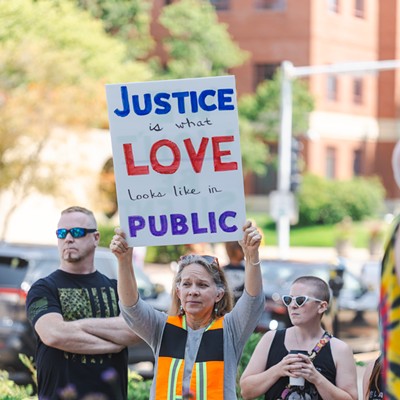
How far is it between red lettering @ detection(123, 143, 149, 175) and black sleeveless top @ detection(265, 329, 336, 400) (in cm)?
107

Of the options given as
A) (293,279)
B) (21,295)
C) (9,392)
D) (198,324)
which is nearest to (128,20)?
(293,279)

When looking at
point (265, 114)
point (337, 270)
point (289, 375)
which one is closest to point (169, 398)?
point (289, 375)

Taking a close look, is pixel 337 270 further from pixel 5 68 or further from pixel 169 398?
pixel 5 68

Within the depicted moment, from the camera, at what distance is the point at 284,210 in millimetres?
30109

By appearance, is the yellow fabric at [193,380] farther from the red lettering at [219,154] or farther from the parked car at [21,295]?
the parked car at [21,295]

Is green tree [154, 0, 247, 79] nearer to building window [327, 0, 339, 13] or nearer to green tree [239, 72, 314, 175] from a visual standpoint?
green tree [239, 72, 314, 175]

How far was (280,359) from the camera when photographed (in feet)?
18.6

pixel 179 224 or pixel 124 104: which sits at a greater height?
pixel 124 104

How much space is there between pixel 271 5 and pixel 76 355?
173 feet

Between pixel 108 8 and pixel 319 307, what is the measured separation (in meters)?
47.4

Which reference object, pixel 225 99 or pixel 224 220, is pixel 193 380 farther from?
pixel 225 99

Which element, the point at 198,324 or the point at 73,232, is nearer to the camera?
the point at 198,324

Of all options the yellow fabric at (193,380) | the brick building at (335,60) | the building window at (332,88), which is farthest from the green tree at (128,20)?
the yellow fabric at (193,380)

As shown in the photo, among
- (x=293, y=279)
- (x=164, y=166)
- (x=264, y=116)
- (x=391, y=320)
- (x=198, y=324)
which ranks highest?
(x=264, y=116)
